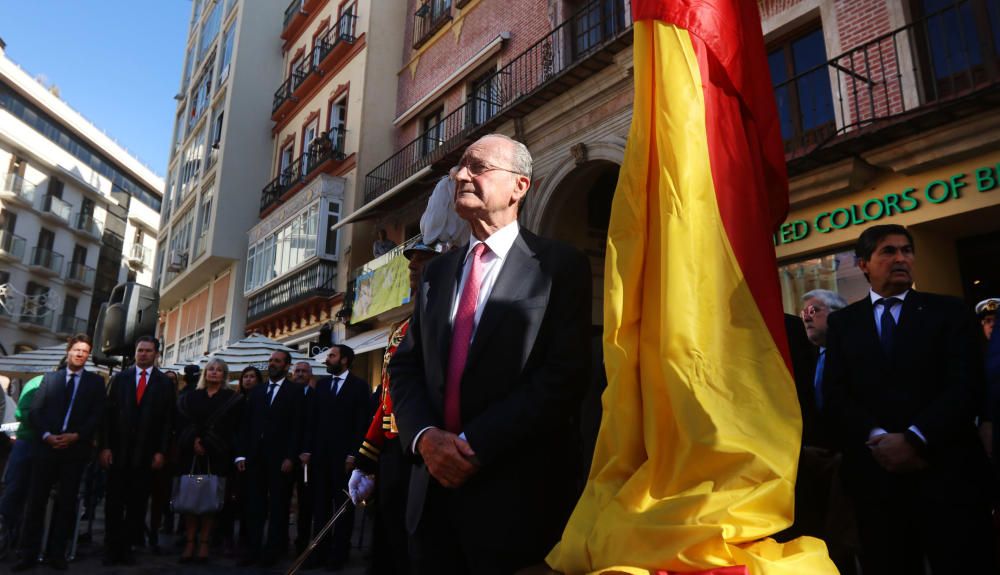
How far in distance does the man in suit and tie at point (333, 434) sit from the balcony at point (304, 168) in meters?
13.8

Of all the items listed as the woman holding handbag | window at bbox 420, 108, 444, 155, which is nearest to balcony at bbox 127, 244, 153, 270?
window at bbox 420, 108, 444, 155

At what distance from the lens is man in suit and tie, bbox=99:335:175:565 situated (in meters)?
6.20

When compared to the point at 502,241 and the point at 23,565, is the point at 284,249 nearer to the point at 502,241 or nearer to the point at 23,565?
the point at 23,565

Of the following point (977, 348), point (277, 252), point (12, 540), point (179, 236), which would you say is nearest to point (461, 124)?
point (277, 252)

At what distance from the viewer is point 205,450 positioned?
260 inches

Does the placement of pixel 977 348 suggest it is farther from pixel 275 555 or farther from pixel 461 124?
pixel 461 124

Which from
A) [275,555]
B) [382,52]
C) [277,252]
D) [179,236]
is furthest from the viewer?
[179,236]

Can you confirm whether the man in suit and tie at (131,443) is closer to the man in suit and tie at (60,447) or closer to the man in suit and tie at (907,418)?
the man in suit and tie at (60,447)

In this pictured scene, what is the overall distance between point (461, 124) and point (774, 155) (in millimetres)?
14606

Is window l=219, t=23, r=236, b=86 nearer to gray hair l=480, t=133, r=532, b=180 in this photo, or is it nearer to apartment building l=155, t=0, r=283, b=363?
apartment building l=155, t=0, r=283, b=363

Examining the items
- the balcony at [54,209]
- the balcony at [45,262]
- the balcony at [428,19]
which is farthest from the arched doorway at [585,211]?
the balcony at [54,209]

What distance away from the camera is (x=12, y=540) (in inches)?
258

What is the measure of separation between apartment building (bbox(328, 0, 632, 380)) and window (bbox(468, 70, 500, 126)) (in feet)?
0.12

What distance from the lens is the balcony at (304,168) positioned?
64.9 feet
